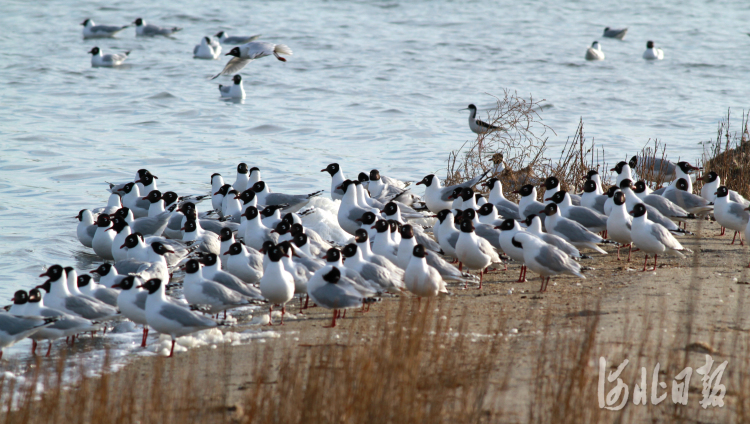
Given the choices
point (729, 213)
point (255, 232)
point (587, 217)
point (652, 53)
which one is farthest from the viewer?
point (652, 53)

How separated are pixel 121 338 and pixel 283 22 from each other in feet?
95.7

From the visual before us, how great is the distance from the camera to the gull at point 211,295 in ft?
25.3

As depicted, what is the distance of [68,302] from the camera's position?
Answer: 751 centimetres

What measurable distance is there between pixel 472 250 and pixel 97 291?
4011 mm

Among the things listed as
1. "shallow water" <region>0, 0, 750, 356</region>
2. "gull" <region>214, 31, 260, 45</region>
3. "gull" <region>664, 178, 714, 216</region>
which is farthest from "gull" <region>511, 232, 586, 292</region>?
"gull" <region>214, 31, 260, 45</region>

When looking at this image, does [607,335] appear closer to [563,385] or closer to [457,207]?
[563,385]

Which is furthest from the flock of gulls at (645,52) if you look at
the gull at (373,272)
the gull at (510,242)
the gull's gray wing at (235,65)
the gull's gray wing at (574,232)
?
the gull at (373,272)

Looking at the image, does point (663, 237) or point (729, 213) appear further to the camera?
point (729, 213)

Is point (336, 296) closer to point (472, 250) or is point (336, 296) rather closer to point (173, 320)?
point (173, 320)

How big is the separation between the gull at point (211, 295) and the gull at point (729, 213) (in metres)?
6.44

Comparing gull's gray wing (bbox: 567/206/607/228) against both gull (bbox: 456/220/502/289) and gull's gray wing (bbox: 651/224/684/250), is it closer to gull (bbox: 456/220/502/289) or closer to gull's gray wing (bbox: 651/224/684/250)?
Answer: gull's gray wing (bbox: 651/224/684/250)

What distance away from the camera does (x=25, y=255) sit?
10797mm

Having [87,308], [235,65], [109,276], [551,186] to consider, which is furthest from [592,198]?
[235,65]

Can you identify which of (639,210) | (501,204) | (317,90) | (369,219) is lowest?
(317,90)
